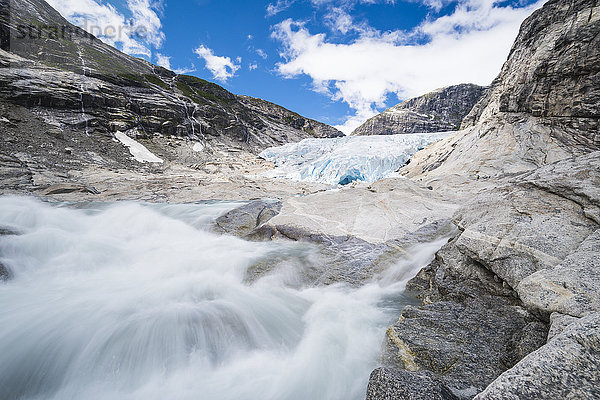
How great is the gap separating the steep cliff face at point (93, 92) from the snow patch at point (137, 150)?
3.92ft

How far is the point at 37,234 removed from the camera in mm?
5883

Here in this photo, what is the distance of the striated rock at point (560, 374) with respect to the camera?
1.37m

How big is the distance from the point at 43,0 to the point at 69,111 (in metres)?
63.6

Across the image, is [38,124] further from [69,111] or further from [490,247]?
[490,247]

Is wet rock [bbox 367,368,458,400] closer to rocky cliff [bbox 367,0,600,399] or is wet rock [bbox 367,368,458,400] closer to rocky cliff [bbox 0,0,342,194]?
rocky cliff [bbox 367,0,600,399]

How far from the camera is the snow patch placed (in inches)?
895

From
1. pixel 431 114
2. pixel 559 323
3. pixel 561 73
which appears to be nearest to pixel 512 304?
pixel 559 323

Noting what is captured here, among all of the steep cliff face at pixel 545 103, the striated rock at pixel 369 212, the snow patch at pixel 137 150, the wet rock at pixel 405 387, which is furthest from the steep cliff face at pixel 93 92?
the steep cliff face at pixel 545 103

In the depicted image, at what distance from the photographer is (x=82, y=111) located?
80.8ft

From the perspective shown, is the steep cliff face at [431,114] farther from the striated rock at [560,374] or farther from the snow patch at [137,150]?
the striated rock at [560,374]

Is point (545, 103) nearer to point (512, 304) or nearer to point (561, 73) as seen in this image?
point (561, 73)

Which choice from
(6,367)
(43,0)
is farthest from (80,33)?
(6,367)

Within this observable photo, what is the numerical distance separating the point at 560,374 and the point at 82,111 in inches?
1332

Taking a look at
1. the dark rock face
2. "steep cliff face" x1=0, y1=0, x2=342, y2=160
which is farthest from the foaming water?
"steep cliff face" x1=0, y1=0, x2=342, y2=160
